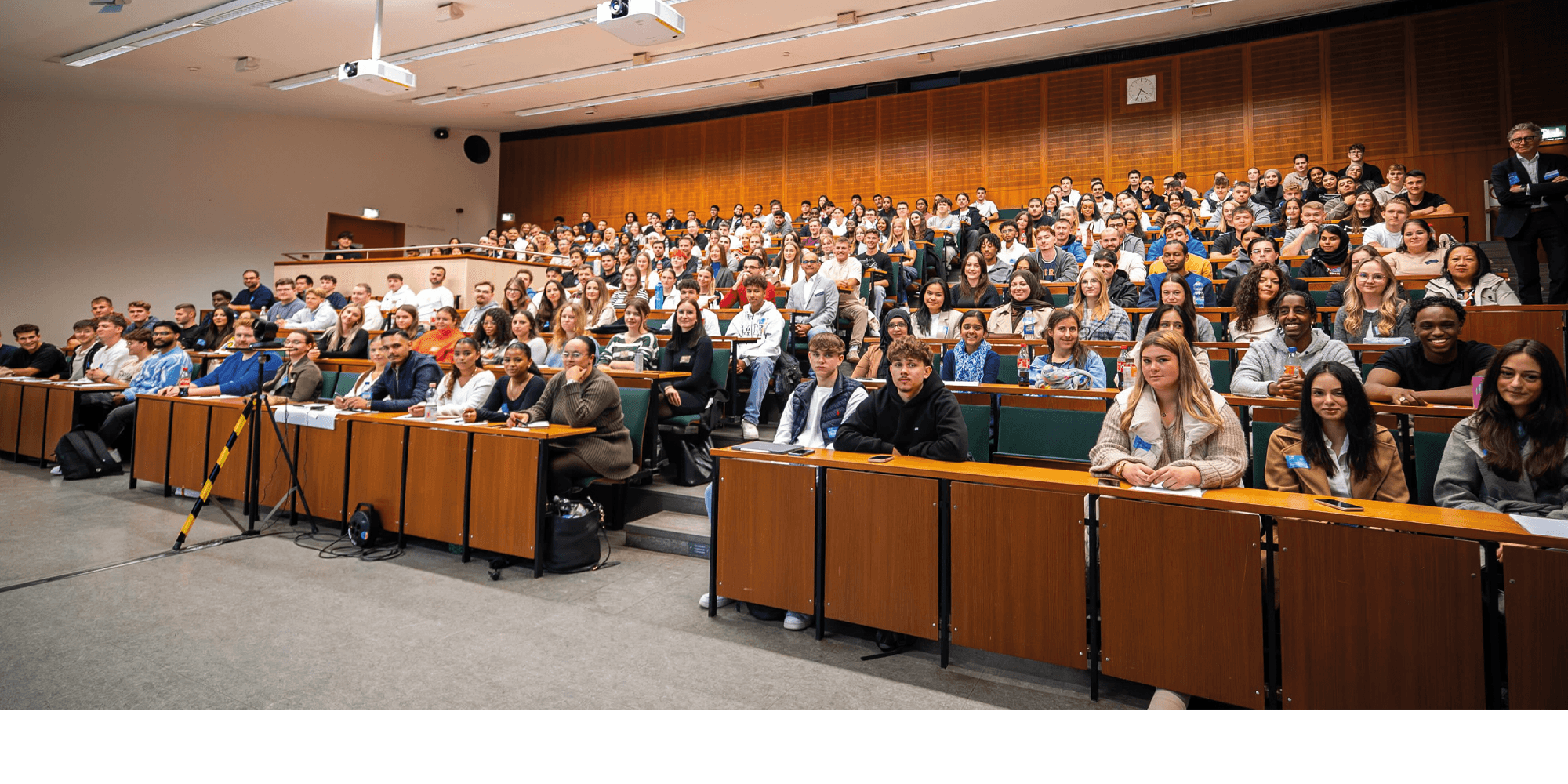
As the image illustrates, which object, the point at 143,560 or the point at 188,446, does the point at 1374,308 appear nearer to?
the point at 143,560

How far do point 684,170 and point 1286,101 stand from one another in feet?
31.0

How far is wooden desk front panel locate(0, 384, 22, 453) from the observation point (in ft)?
19.4

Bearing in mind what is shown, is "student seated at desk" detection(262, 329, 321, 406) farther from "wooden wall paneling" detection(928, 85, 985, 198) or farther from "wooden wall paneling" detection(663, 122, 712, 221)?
"wooden wall paneling" detection(928, 85, 985, 198)

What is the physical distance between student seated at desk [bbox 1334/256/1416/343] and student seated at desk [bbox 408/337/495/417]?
186 inches

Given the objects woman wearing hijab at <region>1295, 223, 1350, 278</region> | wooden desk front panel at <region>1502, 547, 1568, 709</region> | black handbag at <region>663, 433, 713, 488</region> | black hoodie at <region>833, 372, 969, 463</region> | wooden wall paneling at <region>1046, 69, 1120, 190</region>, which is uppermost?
wooden wall paneling at <region>1046, 69, 1120, 190</region>

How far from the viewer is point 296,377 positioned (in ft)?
15.6

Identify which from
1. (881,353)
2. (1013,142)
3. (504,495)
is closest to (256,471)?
(504,495)

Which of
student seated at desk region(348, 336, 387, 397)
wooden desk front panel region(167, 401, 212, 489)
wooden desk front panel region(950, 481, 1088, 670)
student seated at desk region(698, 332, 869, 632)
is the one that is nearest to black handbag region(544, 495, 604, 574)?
student seated at desk region(698, 332, 869, 632)

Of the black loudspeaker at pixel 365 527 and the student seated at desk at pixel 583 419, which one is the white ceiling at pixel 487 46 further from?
the black loudspeaker at pixel 365 527

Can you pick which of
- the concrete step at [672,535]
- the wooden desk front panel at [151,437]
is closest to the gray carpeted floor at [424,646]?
the concrete step at [672,535]

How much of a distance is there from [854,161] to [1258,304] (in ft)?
29.9

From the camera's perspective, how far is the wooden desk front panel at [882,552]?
7.76 feet

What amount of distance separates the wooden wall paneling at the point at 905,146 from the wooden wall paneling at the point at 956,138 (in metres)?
0.14
